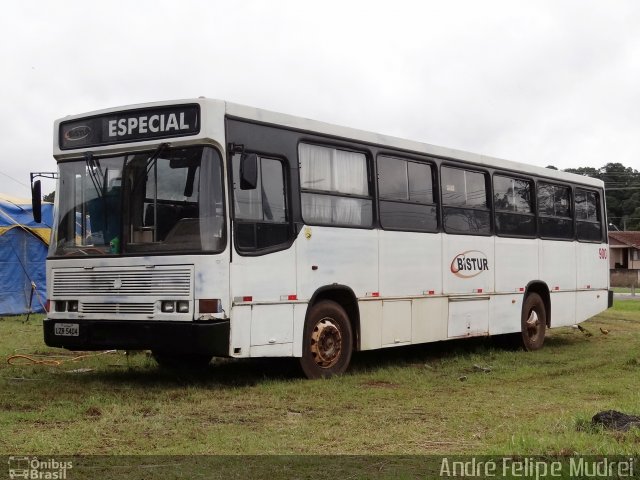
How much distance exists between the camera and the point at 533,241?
15.8 metres

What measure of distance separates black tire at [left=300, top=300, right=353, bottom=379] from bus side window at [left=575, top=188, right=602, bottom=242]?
774cm

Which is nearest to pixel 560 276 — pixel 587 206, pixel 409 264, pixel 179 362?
pixel 587 206

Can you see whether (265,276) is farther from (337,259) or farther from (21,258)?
(21,258)

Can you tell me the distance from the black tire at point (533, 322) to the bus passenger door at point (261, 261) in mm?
6417

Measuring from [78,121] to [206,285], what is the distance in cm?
283

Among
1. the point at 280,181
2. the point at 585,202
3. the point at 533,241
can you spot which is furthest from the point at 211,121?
the point at 585,202

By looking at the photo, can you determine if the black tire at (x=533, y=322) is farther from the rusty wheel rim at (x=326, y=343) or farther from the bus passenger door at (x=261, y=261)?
the bus passenger door at (x=261, y=261)

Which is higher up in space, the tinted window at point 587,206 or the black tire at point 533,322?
the tinted window at point 587,206

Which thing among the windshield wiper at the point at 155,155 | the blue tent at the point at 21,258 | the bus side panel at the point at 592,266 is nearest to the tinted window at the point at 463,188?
the bus side panel at the point at 592,266

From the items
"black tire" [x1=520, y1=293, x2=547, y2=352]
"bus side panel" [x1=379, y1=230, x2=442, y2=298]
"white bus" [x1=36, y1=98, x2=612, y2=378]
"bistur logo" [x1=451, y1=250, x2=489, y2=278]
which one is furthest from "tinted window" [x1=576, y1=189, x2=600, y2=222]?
"bus side panel" [x1=379, y1=230, x2=442, y2=298]

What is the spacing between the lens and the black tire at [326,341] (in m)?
10.7

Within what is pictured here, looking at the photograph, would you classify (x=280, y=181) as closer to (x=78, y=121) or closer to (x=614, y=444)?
(x=78, y=121)

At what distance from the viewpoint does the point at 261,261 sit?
10.0 meters

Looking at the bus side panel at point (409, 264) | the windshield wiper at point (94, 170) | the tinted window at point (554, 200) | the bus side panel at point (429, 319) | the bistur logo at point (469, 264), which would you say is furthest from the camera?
the tinted window at point (554, 200)
